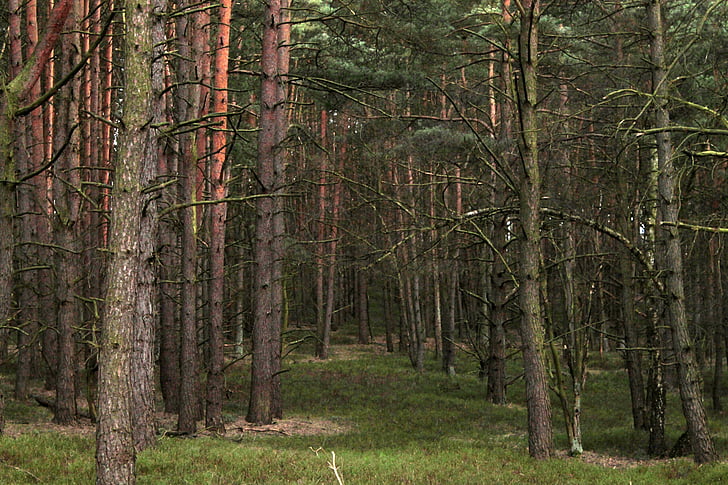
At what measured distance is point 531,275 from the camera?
11523mm

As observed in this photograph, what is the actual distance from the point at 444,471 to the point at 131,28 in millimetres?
7096

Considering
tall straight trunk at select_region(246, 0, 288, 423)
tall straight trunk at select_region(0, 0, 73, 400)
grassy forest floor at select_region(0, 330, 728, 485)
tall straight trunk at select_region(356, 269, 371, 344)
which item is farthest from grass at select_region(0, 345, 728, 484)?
tall straight trunk at select_region(356, 269, 371, 344)

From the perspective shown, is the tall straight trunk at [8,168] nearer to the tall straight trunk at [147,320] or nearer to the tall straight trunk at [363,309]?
the tall straight trunk at [147,320]

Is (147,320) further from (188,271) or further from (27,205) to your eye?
(27,205)

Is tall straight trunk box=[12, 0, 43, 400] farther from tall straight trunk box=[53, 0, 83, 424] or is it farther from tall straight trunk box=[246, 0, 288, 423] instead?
tall straight trunk box=[246, 0, 288, 423]

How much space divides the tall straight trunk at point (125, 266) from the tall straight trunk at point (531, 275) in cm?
642

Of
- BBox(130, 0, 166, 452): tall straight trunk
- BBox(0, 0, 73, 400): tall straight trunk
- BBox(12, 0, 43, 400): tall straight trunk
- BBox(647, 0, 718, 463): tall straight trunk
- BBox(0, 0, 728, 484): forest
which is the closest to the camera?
BBox(0, 0, 728, 484): forest

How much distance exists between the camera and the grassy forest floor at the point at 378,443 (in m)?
9.17

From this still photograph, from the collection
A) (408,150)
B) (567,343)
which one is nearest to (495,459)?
(567,343)

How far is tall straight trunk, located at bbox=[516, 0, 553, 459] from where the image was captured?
451 inches

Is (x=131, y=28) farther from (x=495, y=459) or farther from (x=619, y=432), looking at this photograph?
(x=619, y=432)

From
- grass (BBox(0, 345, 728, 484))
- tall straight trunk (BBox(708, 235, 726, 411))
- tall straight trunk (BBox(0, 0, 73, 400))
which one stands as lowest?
grass (BBox(0, 345, 728, 484))

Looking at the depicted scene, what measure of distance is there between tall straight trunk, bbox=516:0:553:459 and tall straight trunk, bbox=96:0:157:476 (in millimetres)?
6418

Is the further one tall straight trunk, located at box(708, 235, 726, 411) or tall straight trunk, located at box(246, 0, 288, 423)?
tall straight trunk, located at box(708, 235, 726, 411)
